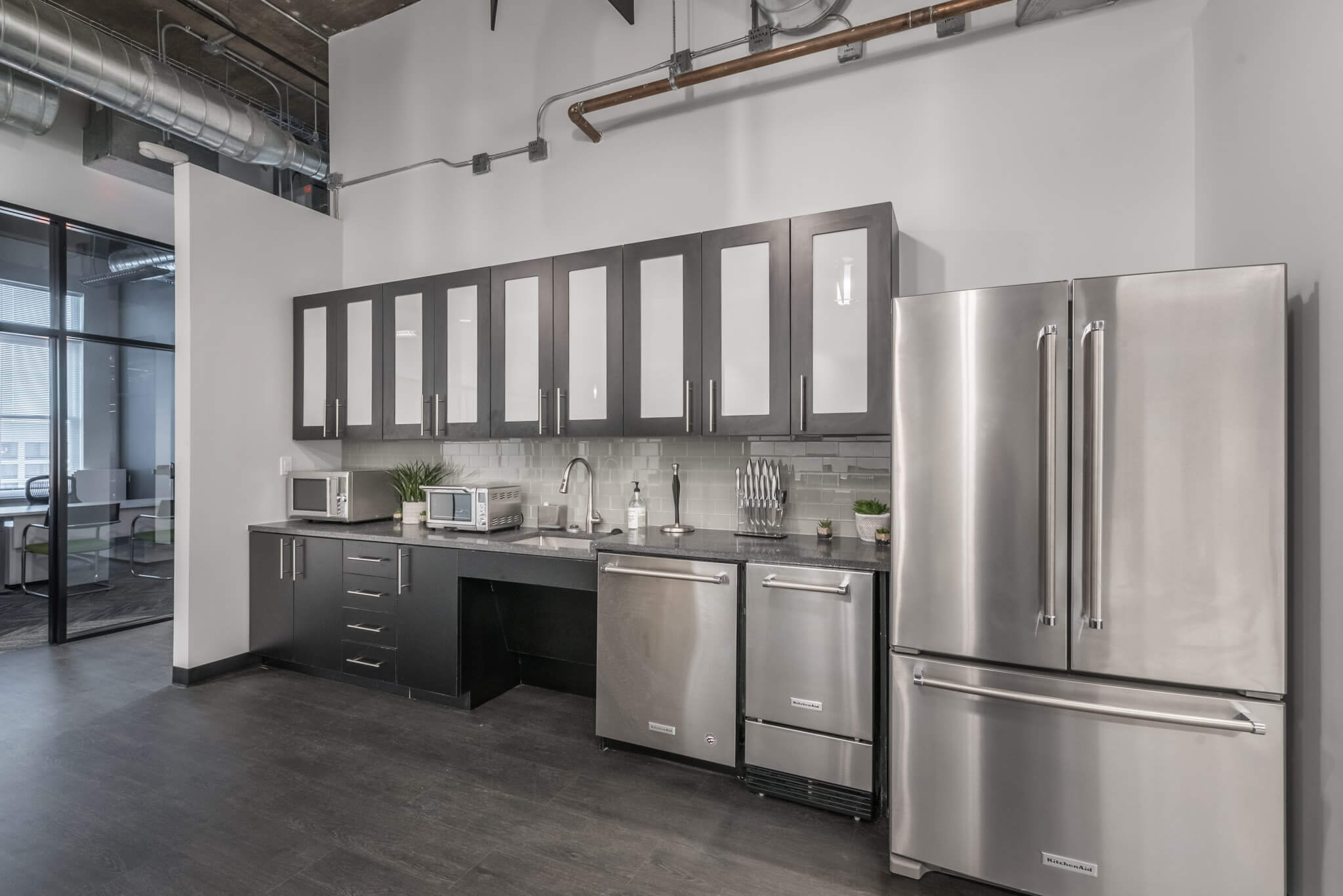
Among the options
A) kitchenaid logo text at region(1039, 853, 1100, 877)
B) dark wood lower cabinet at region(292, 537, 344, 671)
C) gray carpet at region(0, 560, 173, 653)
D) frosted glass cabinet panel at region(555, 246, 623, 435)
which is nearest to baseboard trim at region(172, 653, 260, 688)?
dark wood lower cabinet at region(292, 537, 344, 671)

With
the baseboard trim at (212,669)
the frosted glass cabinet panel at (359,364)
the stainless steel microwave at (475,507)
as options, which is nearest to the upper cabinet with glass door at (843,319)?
the stainless steel microwave at (475,507)

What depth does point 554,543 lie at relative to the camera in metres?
3.50

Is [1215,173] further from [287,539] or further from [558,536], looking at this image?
[287,539]

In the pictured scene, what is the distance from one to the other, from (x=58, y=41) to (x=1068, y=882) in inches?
225

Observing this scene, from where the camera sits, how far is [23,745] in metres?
2.87

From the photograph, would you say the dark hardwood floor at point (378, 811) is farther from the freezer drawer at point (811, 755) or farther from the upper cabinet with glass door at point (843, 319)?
the upper cabinet with glass door at point (843, 319)

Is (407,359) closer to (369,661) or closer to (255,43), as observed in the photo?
(369,661)

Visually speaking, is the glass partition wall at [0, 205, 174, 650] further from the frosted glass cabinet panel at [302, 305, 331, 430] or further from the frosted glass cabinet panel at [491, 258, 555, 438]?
the frosted glass cabinet panel at [491, 258, 555, 438]

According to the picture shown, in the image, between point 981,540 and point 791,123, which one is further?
point 791,123

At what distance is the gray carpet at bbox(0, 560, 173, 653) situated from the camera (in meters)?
4.41

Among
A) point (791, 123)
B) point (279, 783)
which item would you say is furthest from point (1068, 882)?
point (791, 123)

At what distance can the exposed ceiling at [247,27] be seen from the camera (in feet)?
13.4

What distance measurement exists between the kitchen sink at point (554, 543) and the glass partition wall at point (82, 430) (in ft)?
11.9

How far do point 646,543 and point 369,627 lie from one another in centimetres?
178
